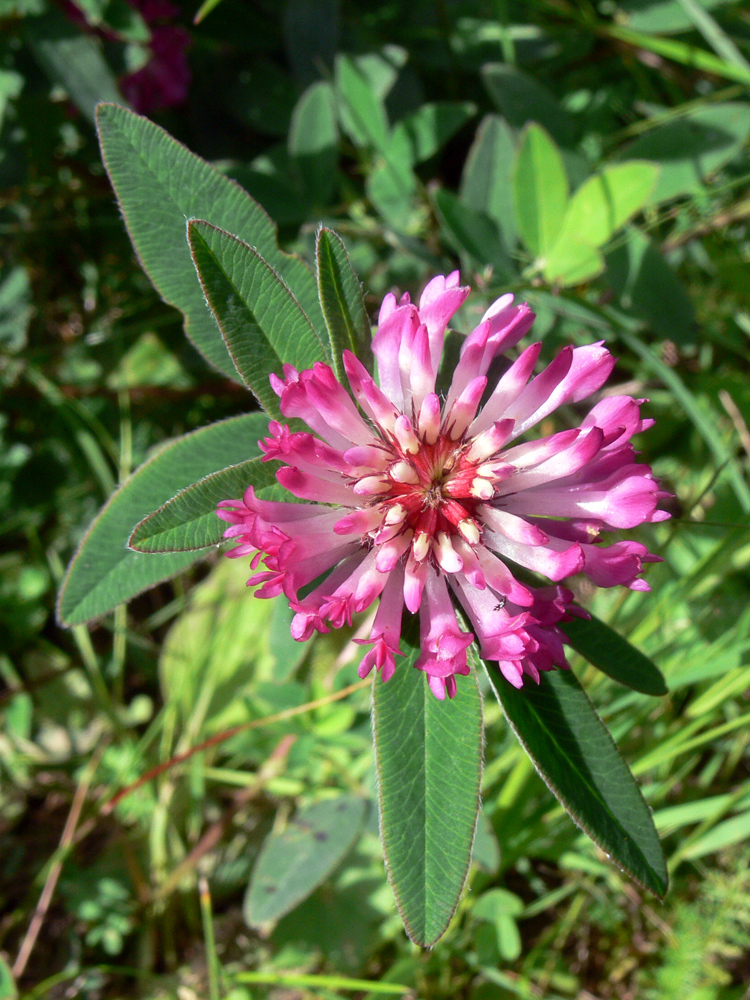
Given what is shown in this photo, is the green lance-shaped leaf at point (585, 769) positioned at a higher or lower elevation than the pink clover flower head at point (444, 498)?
lower

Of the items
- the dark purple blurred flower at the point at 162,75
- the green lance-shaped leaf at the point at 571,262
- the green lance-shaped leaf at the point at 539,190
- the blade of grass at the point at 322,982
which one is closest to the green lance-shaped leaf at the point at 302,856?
the blade of grass at the point at 322,982

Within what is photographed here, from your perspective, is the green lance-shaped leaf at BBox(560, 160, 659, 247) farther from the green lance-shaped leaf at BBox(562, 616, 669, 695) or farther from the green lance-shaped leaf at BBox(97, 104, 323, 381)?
the green lance-shaped leaf at BBox(562, 616, 669, 695)

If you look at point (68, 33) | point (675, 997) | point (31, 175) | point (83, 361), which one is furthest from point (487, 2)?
point (675, 997)

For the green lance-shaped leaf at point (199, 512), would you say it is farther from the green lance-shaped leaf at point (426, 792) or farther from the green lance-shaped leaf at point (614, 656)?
the green lance-shaped leaf at point (614, 656)

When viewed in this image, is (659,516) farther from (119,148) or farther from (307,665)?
(307,665)

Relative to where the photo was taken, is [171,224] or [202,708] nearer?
[171,224]

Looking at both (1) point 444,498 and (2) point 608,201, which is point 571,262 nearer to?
(2) point 608,201

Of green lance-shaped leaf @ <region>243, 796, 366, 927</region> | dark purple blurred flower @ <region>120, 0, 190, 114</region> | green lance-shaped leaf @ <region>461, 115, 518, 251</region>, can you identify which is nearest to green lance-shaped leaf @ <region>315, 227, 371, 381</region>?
green lance-shaped leaf @ <region>461, 115, 518, 251</region>
